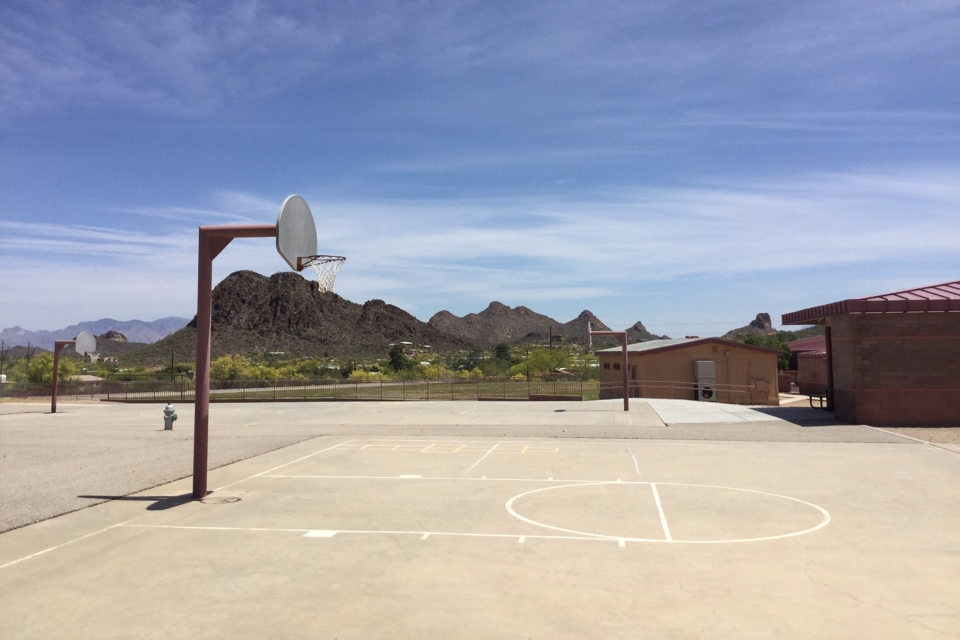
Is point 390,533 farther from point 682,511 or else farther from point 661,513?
point 682,511

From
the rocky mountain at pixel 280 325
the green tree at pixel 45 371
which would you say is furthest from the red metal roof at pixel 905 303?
the rocky mountain at pixel 280 325

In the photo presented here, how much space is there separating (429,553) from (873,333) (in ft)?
70.0

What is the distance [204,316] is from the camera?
13789mm

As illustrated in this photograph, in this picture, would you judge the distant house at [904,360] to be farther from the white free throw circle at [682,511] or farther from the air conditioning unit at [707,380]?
the air conditioning unit at [707,380]

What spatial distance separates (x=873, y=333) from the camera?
24938 millimetres

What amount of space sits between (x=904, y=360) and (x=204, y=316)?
23.2 metres

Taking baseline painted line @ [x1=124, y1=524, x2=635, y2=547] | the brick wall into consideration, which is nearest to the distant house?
the brick wall

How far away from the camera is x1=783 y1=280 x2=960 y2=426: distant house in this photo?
973 inches

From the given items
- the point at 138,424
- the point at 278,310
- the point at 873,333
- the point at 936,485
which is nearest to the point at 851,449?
the point at 936,485

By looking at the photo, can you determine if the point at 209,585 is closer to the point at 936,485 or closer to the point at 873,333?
the point at 936,485

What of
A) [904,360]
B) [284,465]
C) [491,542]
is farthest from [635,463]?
[904,360]

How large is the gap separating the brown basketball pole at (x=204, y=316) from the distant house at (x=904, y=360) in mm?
20659

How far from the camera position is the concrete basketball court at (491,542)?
23.9 ft

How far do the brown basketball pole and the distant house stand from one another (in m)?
20.7
